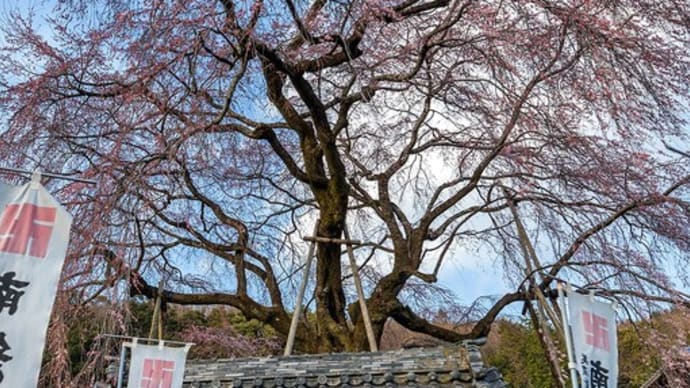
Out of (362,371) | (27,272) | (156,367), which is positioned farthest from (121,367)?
(27,272)

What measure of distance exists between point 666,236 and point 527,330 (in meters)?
9.19

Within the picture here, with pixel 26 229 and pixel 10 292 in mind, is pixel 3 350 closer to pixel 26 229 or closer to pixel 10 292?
pixel 10 292

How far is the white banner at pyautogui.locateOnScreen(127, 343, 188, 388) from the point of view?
4.70m

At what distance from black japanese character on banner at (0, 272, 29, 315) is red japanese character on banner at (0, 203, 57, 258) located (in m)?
0.12

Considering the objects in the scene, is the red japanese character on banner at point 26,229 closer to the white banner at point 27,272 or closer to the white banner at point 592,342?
the white banner at point 27,272

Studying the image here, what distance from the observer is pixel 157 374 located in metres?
4.71

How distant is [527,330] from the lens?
1466 centimetres

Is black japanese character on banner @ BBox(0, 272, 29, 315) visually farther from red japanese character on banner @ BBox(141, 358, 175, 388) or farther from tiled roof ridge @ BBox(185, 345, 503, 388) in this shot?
red japanese character on banner @ BBox(141, 358, 175, 388)

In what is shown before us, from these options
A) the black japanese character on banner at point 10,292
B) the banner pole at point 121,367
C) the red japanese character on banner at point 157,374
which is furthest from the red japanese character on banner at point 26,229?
the red japanese character on banner at point 157,374

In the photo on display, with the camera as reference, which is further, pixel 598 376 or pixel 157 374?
pixel 157 374

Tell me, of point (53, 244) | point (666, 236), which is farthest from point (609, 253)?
point (53, 244)

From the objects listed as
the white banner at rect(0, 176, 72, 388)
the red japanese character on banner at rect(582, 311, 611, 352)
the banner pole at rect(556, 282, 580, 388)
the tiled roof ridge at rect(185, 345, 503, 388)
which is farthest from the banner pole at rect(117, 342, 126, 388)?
the red japanese character on banner at rect(582, 311, 611, 352)

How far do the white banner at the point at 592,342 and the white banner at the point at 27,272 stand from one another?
278cm

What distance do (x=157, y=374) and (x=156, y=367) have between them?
0.05 metres
